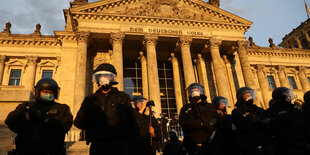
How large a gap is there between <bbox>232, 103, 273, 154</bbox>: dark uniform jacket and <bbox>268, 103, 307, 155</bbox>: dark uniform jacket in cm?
26

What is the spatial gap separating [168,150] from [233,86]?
57.3 feet

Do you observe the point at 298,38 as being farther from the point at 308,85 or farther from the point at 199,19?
the point at 199,19

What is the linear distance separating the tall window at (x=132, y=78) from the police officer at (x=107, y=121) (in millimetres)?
18681

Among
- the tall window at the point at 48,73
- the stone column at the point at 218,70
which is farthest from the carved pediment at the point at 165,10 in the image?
the tall window at the point at 48,73

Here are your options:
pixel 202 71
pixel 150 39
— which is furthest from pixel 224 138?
pixel 202 71

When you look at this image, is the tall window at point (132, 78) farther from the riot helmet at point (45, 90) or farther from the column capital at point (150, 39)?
the riot helmet at point (45, 90)

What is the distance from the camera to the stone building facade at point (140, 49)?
58.2 ft

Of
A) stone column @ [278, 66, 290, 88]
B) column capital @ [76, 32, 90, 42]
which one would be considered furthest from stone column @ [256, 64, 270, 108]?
column capital @ [76, 32, 90, 42]

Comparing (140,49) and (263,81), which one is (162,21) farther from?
(263,81)

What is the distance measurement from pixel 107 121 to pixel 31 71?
2125 centimetres

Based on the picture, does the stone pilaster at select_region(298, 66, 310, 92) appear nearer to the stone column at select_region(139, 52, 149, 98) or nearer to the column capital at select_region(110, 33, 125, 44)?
the stone column at select_region(139, 52, 149, 98)

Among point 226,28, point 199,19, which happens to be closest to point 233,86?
point 226,28

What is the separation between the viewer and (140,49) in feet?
70.1

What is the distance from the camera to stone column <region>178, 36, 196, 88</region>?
17844 millimetres
